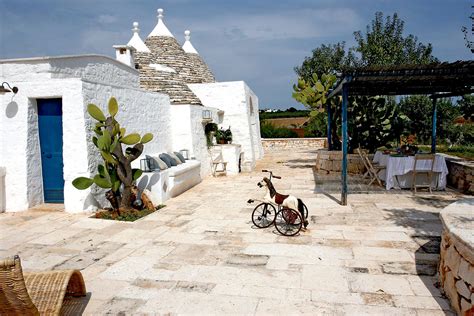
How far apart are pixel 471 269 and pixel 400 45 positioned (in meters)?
15.1

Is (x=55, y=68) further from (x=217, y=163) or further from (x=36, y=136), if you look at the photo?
(x=217, y=163)

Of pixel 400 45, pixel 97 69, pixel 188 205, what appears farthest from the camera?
pixel 400 45

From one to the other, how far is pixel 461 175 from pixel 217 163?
307 inches

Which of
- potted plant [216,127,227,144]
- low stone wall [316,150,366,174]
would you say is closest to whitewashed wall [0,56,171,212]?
potted plant [216,127,227,144]

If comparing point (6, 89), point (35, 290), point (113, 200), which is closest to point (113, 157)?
point (113, 200)

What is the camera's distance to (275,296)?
A: 155 inches

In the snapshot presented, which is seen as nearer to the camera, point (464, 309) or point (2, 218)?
point (464, 309)

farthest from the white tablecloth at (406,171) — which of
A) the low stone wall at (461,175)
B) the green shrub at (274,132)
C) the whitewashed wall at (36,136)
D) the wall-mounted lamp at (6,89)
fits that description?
the green shrub at (274,132)

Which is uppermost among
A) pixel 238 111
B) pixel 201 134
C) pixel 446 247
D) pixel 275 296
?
pixel 238 111

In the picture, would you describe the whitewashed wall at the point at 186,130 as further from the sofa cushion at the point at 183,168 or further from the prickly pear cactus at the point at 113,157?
the prickly pear cactus at the point at 113,157

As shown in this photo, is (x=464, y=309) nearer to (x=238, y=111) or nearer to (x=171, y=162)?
(x=171, y=162)

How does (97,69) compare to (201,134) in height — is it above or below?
above

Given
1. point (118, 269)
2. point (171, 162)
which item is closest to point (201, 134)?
point (171, 162)

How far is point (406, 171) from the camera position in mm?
9609
